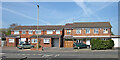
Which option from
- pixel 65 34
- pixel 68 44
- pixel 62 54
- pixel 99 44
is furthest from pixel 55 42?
pixel 62 54

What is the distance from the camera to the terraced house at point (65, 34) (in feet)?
133

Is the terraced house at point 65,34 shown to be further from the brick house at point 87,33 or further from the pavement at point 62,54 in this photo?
the pavement at point 62,54

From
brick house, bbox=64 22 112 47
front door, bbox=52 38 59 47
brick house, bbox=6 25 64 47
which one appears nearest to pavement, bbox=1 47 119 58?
brick house, bbox=64 22 112 47

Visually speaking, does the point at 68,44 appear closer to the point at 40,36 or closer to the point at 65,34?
the point at 65,34

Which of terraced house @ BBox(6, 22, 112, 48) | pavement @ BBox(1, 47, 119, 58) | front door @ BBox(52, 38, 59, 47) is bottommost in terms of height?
pavement @ BBox(1, 47, 119, 58)

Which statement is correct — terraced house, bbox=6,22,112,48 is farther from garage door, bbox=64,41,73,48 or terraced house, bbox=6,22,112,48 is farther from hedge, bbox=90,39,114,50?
hedge, bbox=90,39,114,50

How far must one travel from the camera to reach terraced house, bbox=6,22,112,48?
4041 cm

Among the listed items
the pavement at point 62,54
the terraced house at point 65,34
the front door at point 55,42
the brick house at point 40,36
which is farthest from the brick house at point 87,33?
the pavement at point 62,54

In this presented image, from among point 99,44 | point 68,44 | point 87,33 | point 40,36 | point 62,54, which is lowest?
point 62,54

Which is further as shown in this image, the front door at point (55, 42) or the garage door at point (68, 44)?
the front door at point (55, 42)

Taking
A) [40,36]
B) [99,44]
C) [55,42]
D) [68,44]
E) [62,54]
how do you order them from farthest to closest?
[55,42], [40,36], [68,44], [99,44], [62,54]

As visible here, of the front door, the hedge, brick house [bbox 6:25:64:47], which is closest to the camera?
the hedge

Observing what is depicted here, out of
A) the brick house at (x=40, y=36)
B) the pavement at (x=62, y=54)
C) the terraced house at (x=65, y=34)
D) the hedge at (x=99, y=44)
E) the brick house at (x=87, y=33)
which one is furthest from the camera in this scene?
the brick house at (x=40, y=36)

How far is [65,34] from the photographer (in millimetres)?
42781
